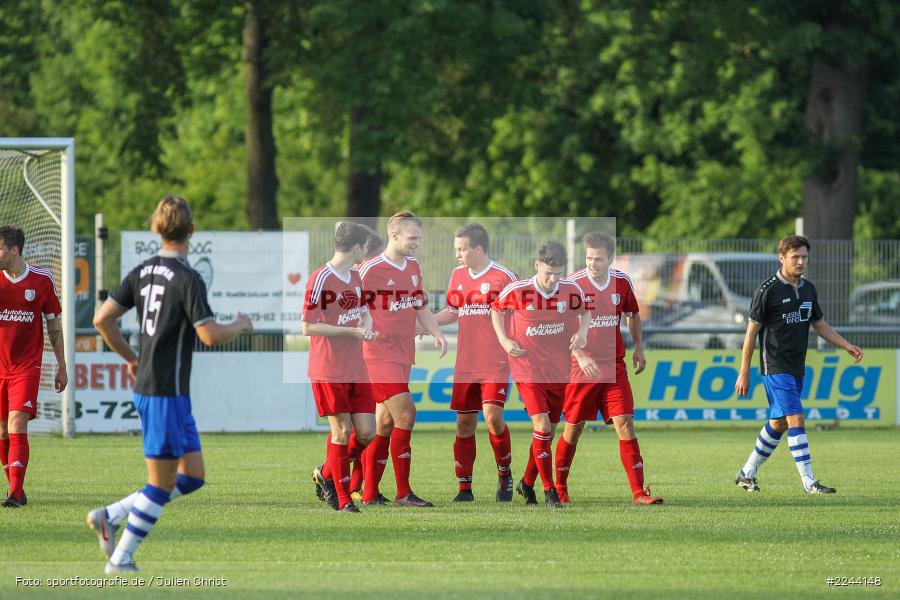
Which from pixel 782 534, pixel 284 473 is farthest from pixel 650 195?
pixel 782 534

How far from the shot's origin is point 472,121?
30188mm

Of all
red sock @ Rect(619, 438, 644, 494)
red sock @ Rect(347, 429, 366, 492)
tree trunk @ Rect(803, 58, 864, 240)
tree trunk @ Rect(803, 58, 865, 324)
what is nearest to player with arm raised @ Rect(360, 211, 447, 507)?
red sock @ Rect(347, 429, 366, 492)

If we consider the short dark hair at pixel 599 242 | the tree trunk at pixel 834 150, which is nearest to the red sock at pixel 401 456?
the short dark hair at pixel 599 242

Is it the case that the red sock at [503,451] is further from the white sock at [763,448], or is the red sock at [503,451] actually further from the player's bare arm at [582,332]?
the white sock at [763,448]

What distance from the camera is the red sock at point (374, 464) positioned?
11.2m

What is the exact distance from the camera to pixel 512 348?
10797 mm

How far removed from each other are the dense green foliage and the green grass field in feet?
44.3

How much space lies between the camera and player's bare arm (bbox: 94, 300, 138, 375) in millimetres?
7723

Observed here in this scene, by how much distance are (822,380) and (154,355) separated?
1379cm

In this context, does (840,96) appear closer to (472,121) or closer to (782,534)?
(472,121)

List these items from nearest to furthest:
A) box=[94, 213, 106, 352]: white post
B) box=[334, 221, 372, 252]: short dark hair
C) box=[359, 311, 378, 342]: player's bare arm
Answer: box=[359, 311, 378, 342]: player's bare arm, box=[334, 221, 372, 252]: short dark hair, box=[94, 213, 106, 352]: white post

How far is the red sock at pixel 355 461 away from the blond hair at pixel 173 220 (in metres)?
3.79

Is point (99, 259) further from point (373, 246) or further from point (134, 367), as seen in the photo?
point (134, 367)

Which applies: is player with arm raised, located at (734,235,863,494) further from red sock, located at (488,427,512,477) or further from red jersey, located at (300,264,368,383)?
red jersey, located at (300,264,368,383)
